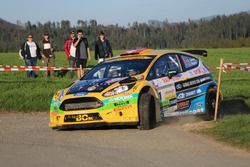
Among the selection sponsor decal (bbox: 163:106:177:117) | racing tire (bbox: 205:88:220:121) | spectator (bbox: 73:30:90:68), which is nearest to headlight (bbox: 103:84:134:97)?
sponsor decal (bbox: 163:106:177:117)

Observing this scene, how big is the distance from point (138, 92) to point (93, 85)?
98cm

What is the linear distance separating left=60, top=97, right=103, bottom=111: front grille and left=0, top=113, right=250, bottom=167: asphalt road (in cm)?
49

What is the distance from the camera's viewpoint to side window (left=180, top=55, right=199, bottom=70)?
42.2 ft

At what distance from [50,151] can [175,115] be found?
4.11m

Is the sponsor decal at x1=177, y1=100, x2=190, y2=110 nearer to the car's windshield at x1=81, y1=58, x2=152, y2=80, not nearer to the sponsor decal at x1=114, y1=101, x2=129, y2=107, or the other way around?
the car's windshield at x1=81, y1=58, x2=152, y2=80

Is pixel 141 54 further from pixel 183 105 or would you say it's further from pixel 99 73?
pixel 183 105

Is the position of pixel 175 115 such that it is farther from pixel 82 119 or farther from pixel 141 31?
pixel 141 31

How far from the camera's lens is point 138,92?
10711mm

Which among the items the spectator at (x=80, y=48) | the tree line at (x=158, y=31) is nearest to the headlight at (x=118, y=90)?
the spectator at (x=80, y=48)

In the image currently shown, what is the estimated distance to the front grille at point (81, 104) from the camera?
10648 millimetres

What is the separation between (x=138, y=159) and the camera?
7832 mm

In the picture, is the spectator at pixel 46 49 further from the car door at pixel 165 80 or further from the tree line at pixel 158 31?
the tree line at pixel 158 31

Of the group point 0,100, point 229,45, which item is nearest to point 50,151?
point 0,100

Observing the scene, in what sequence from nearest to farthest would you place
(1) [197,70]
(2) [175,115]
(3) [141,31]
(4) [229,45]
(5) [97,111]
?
1. (5) [97,111]
2. (2) [175,115]
3. (1) [197,70]
4. (4) [229,45]
5. (3) [141,31]
